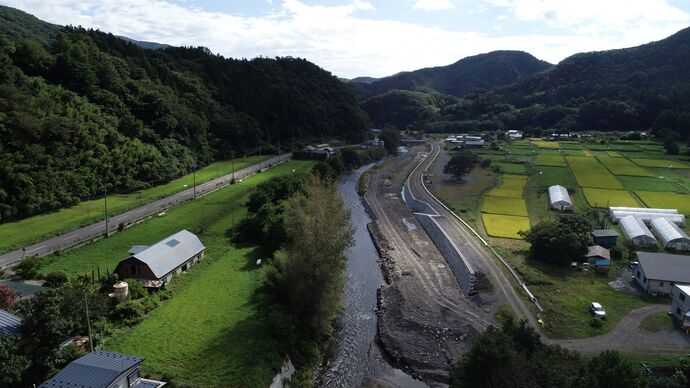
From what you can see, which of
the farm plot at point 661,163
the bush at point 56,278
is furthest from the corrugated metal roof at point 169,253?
the farm plot at point 661,163

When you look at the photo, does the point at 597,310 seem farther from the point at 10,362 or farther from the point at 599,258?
the point at 10,362

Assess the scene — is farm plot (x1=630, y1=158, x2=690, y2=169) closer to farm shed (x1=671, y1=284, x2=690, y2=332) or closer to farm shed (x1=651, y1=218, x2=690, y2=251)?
farm shed (x1=651, y1=218, x2=690, y2=251)

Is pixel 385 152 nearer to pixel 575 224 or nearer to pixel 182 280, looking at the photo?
pixel 575 224

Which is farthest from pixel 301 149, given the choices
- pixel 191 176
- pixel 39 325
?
pixel 39 325

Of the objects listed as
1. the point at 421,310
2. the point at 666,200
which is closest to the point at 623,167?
the point at 666,200

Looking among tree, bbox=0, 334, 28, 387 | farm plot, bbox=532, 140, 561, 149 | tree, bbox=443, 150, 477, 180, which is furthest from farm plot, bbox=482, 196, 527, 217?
farm plot, bbox=532, 140, 561, 149

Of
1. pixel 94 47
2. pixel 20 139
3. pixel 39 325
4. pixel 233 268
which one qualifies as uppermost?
pixel 94 47

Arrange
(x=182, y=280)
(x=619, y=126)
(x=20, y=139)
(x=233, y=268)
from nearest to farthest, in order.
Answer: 1. (x=182, y=280)
2. (x=233, y=268)
3. (x=20, y=139)
4. (x=619, y=126)
